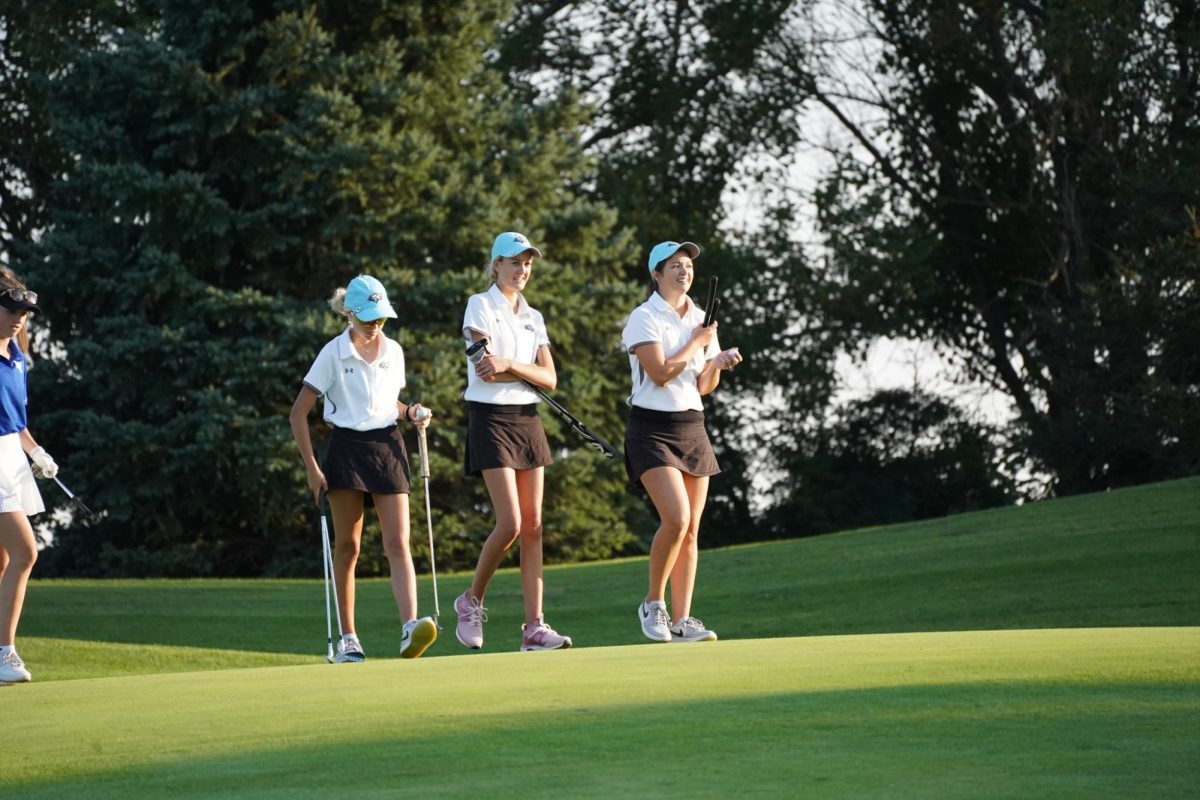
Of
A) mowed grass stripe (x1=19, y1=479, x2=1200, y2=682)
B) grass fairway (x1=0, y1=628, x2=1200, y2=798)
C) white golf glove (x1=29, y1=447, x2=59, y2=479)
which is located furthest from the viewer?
mowed grass stripe (x1=19, y1=479, x2=1200, y2=682)

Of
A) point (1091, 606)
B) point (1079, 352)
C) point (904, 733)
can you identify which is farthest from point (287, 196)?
point (904, 733)

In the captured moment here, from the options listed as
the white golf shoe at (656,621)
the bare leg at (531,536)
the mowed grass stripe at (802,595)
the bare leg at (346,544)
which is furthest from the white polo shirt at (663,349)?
the mowed grass stripe at (802,595)

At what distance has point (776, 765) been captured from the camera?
5.17 metres

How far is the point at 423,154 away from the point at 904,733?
2020cm

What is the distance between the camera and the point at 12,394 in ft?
28.6

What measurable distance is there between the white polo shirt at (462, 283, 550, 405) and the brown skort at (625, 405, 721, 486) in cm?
58

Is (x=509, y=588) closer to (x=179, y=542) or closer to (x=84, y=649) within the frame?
Result: (x=84, y=649)

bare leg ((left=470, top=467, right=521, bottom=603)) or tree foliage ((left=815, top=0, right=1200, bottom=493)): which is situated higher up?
tree foliage ((left=815, top=0, right=1200, bottom=493))

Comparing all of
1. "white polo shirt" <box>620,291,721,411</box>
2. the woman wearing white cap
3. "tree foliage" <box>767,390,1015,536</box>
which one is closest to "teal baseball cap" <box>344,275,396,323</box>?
the woman wearing white cap

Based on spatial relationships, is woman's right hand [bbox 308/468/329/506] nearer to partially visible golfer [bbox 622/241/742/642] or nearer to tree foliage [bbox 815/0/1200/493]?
partially visible golfer [bbox 622/241/742/642]

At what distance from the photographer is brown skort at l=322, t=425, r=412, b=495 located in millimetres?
9281

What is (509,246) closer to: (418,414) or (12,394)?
(418,414)

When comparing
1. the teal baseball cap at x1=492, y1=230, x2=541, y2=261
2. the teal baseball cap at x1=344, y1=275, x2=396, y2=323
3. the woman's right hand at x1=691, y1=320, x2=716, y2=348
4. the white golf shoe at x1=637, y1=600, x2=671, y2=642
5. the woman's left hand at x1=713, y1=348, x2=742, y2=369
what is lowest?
the white golf shoe at x1=637, y1=600, x2=671, y2=642

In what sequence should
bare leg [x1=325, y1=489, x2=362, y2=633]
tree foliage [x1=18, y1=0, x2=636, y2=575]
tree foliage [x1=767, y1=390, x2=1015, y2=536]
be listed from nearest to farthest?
bare leg [x1=325, y1=489, x2=362, y2=633]
tree foliage [x1=18, y1=0, x2=636, y2=575]
tree foliage [x1=767, y1=390, x2=1015, y2=536]
